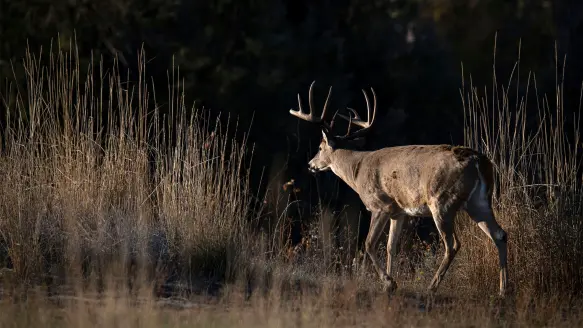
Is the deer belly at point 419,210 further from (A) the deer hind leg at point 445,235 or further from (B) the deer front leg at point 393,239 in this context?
(B) the deer front leg at point 393,239

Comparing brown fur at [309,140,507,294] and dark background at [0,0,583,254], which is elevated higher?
dark background at [0,0,583,254]

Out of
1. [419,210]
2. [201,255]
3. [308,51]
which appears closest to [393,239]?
[419,210]

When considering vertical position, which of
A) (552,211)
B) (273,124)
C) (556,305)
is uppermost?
(273,124)

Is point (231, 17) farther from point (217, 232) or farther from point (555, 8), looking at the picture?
point (217, 232)

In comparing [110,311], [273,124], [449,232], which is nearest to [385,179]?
[449,232]

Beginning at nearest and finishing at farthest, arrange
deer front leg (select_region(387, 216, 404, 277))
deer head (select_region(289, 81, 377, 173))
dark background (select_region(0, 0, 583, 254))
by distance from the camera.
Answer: deer front leg (select_region(387, 216, 404, 277)), deer head (select_region(289, 81, 377, 173)), dark background (select_region(0, 0, 583, 254))

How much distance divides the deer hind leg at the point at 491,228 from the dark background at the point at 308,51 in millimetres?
5576

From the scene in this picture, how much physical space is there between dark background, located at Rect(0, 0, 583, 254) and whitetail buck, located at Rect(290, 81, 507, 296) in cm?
456

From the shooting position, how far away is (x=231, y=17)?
1723 cm

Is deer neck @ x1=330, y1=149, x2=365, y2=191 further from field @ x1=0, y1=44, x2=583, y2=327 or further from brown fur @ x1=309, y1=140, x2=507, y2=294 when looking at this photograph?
field @ x1=0, y1=44, x2=583, y2=327

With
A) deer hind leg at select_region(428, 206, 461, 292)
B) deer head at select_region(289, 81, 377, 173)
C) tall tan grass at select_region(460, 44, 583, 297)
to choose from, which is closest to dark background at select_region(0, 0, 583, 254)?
deer head at select_region(289, 81, 377, 173)

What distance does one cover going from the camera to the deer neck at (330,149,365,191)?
12.2 meters

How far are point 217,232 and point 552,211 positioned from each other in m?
3.00

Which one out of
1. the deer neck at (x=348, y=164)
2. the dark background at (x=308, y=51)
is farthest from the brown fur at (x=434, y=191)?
the dark background at (x=308, y=51)
